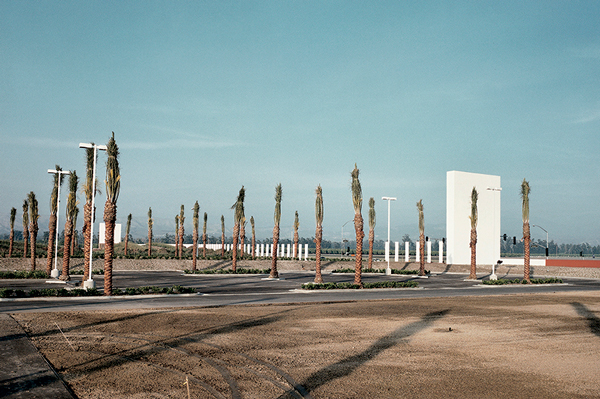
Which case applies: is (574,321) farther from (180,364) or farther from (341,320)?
(180,364)

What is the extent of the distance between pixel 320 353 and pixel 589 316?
1381 centimetres

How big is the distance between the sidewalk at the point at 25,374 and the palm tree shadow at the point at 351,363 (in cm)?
414

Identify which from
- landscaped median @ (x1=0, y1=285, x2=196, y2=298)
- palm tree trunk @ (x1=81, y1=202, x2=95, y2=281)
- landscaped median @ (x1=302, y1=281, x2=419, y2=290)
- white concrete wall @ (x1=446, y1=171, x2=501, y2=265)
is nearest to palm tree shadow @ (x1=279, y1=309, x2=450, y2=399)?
landscaped median @ (x1=0, y1=285, x2=196, y2=298)

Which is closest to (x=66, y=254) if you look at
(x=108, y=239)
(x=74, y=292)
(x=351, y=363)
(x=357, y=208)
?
(x=108, y=239)

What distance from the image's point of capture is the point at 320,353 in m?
11.9

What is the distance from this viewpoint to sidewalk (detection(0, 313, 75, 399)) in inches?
321

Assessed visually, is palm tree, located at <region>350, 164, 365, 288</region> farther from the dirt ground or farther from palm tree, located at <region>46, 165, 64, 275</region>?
palm tree, located at <region>46, 165, 64, 275</region>

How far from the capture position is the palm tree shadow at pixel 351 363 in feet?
29.7

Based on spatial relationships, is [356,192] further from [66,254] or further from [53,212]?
[53,212]

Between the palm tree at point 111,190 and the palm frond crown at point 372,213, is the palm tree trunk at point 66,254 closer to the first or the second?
the palm tree at point 111,190

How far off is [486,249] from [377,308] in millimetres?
54637

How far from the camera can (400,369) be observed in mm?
10492

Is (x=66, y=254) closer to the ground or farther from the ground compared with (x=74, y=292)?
farther from the ground

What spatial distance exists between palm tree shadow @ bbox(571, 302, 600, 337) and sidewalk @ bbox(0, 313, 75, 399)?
15651mm
